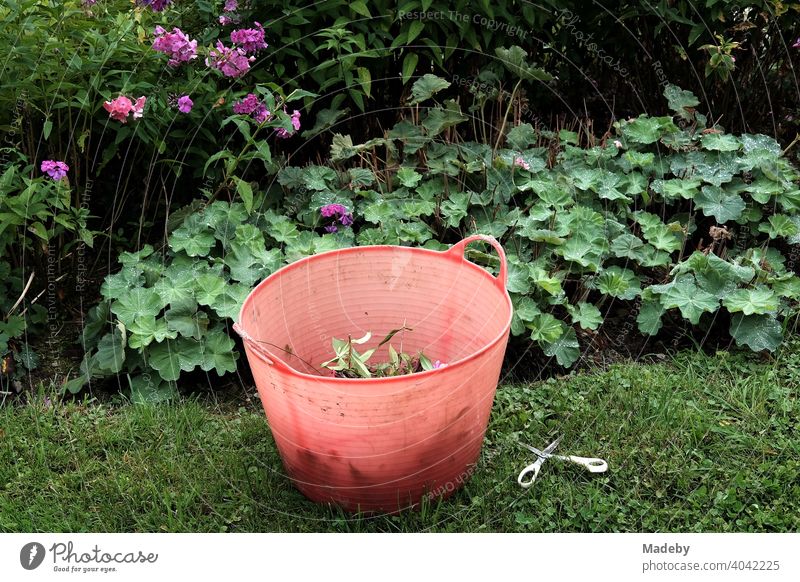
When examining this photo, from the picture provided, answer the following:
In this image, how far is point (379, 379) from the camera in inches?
74.2

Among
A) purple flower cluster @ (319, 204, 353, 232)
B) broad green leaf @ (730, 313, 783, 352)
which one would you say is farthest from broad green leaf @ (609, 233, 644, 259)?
purple flower cluster @ (319, 204, 353, 232)

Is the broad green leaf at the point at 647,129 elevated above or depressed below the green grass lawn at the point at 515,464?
above

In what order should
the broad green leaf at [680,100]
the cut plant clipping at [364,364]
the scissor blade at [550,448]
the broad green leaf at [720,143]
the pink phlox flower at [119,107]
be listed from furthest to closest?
the broad green leaf at [680,100]
the broad green leaf at [720,143]
the pink phlox flower at [119,107]
the scissor blade at [550,448]
the cut plant clipping at [364,364]

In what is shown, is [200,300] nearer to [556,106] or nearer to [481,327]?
[481,327]

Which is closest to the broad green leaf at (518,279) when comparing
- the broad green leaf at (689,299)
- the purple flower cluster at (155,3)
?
the broad green leaf at (689,299)

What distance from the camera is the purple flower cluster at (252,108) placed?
272 cm

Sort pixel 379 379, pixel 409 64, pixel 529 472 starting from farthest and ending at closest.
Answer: pixel 409 64 → pixel 529 472 → pixel 379 379

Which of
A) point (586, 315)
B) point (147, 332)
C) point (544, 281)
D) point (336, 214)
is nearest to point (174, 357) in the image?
point (147, 332)

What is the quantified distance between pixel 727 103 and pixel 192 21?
2250 millimetres

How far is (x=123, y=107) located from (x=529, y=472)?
62.6 inches

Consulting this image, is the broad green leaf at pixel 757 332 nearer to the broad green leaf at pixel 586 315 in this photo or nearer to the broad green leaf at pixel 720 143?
the broad green leaf at pixel 586 315

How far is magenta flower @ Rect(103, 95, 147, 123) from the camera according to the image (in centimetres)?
253

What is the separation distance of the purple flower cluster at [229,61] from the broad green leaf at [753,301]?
1712 millimetres

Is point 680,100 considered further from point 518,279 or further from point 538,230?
point 518,279
